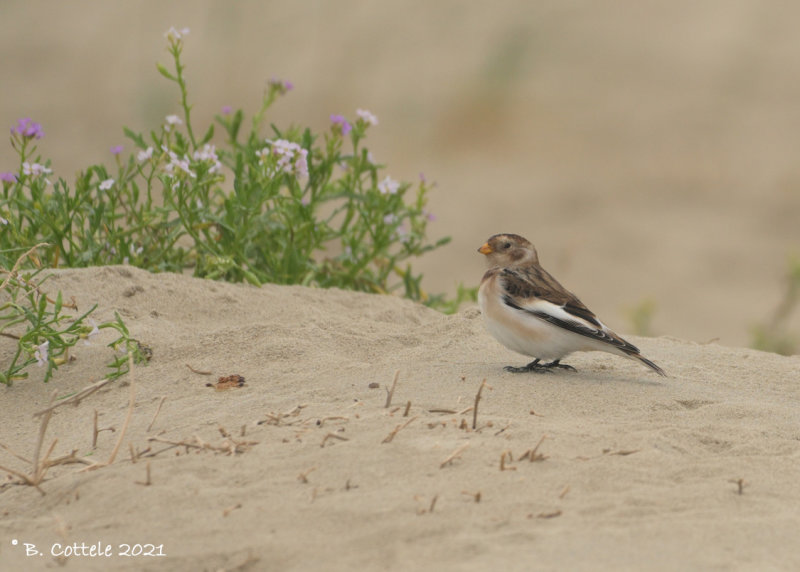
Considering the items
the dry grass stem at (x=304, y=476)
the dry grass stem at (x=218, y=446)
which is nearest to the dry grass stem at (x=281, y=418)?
the dry grass stem at (x=218, y=446)

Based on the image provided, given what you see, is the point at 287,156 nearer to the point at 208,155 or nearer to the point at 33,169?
the point at 208,155

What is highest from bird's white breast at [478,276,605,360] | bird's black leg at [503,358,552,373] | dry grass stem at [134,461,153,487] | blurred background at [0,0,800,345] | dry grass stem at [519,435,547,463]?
blurred background at [0,0,800,345]

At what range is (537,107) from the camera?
15039mm

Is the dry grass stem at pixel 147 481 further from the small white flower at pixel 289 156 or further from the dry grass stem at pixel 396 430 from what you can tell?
the small white flower at pixel 289 156

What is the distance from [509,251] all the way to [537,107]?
976 centimetres

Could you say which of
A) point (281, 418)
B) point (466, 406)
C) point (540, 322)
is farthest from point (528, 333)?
point (281, 418)

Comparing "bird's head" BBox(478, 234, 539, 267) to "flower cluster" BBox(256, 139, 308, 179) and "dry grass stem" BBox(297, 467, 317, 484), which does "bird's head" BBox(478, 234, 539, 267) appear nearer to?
"flower cluster" BBox(256, 139, 308, 179)

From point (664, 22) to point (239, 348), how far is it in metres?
13.2

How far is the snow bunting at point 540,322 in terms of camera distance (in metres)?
4.89

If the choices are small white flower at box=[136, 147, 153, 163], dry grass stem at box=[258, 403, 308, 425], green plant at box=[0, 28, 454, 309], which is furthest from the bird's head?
small white flower at box=[136, 147, 153, 163]

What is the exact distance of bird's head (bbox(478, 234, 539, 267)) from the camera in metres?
5.62

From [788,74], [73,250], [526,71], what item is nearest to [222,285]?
[73,250]

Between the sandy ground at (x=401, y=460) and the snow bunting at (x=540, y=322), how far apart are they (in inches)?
6.2

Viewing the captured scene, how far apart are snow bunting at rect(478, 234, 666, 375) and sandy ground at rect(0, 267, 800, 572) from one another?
157 mm
